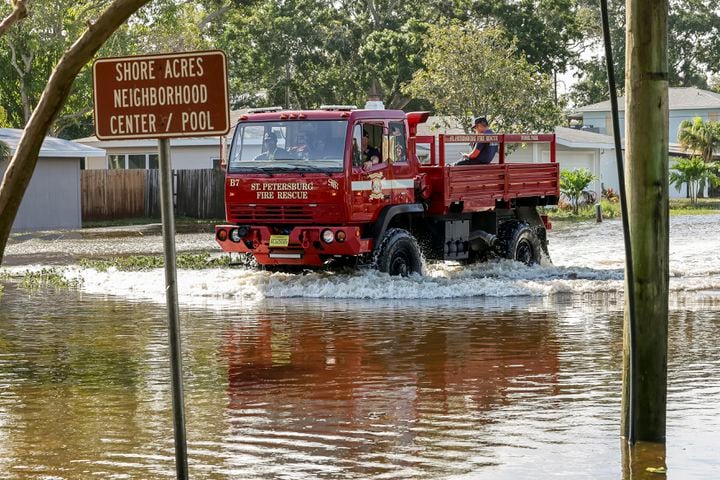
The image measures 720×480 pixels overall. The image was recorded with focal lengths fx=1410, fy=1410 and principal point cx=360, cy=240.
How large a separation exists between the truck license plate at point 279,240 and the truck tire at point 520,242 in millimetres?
4844

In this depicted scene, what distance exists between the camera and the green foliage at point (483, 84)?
47844 millimetres

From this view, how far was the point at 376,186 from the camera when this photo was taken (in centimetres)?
2045

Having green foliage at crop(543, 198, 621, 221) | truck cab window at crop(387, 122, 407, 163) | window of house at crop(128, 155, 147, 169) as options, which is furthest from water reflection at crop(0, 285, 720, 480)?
window of house at crop(128, 155, 147, 169)

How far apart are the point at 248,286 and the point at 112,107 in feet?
46.3

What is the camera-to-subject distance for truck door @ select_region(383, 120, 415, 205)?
20.8 m

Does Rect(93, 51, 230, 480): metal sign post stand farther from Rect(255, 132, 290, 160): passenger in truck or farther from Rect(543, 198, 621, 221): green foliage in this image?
Rect(543, 198, 621, 221): green foliage

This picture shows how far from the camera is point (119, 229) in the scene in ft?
137

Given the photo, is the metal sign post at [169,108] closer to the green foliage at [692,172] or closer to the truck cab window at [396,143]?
the truck cab window at [396,143]

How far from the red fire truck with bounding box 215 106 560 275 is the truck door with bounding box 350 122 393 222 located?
1 centimetres

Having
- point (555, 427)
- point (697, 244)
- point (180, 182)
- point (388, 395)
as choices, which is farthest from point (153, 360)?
point (180, 182)

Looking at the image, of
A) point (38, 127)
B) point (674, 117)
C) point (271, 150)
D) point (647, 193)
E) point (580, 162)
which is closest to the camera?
point (38, 127)

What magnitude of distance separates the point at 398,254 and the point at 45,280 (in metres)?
6.39

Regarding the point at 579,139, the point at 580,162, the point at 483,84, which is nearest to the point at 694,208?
the point at 579,139

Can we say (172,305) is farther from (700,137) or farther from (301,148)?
(700,137)
